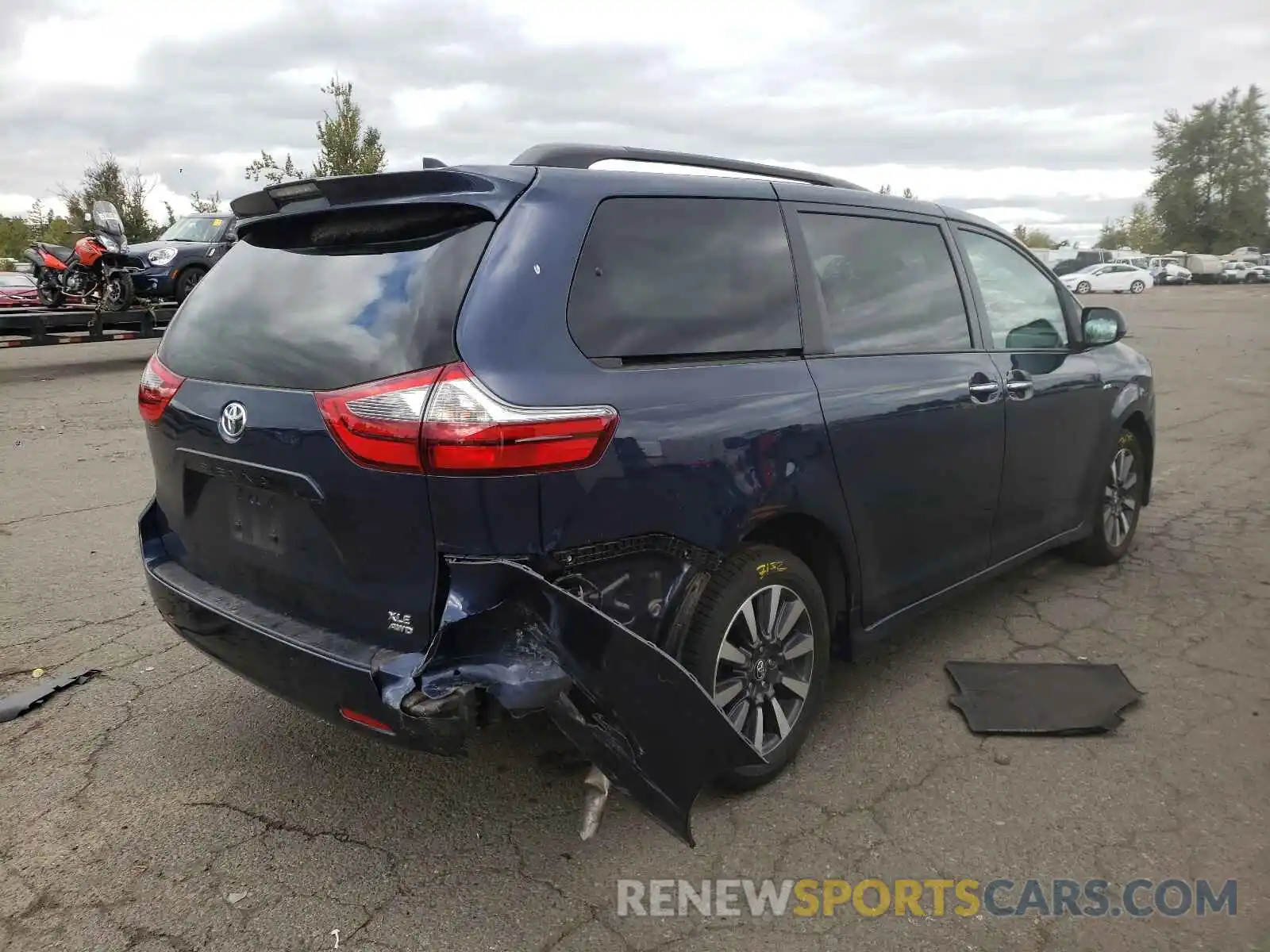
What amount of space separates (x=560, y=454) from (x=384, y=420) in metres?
0.44

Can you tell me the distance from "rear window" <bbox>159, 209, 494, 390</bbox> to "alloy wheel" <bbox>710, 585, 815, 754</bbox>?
4.05 feet

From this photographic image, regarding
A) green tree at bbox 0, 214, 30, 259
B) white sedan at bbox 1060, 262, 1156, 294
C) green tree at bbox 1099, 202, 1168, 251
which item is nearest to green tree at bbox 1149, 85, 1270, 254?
green tree at bbox 1099, 202, 1168, 251

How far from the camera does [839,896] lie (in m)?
2.53

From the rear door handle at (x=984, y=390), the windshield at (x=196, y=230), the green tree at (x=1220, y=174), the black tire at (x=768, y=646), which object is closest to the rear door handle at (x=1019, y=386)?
the rear door handle at (x=984, y=390)

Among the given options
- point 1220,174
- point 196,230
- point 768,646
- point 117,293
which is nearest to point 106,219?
point 117,293

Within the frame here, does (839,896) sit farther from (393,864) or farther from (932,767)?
(393,864)

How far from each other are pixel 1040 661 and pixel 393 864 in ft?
9.08

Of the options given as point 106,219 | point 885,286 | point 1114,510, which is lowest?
point 1114,510

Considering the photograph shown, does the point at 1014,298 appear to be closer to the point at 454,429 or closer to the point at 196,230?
the point at 454,429

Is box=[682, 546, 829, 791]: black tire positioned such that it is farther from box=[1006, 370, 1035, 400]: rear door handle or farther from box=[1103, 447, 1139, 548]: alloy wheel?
box=[1103, 447, 1139, 548]: alloy wheel

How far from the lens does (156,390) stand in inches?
116

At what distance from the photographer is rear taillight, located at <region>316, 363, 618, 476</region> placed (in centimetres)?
223

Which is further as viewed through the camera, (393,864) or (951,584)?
(951,584)

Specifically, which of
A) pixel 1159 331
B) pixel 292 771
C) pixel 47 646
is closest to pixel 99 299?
pixel 47 646
